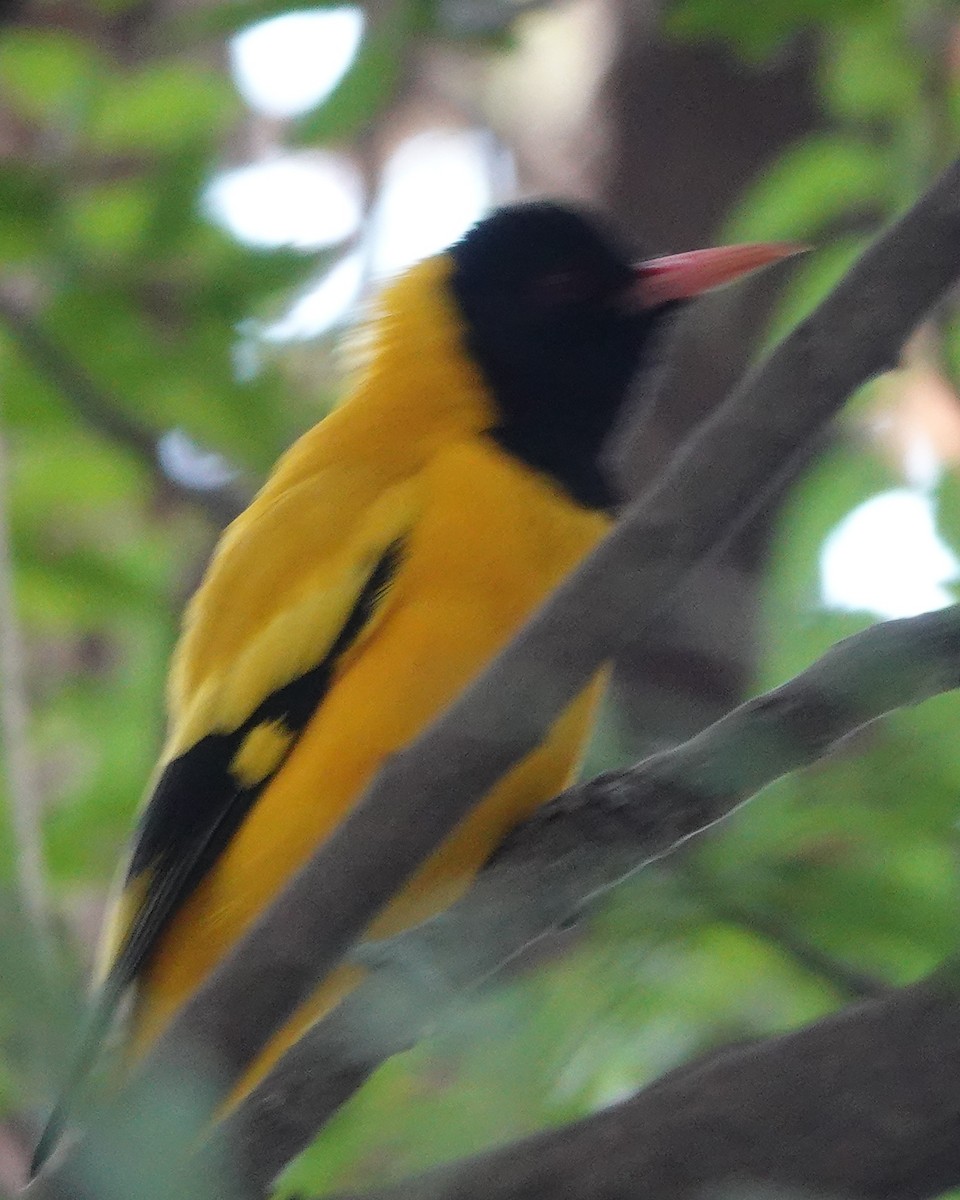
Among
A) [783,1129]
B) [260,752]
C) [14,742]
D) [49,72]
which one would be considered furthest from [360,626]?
[49,72]

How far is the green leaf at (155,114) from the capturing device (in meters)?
3.53

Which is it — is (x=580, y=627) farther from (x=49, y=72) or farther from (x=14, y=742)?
(x=49, y=72)

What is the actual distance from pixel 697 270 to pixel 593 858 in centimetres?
153

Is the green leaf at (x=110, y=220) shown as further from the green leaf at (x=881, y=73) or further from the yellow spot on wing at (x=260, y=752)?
the green leaf at (x=881, y=73)

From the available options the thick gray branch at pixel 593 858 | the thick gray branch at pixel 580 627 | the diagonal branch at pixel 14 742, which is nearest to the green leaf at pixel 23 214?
the diagonal branch at pixel 14 742

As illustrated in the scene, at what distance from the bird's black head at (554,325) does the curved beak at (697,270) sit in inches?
0.9

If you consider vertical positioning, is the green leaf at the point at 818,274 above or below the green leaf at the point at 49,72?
below

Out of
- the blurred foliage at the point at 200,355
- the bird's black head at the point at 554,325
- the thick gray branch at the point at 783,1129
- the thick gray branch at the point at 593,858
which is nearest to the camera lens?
the thick gray branch at the point at 593,858

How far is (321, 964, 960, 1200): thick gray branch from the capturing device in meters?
1.62

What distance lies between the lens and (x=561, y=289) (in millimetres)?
3348

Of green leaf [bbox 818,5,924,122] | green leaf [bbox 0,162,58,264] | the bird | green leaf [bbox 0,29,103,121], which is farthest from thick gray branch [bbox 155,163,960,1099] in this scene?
green leaf [bbox 0,29,103,121]

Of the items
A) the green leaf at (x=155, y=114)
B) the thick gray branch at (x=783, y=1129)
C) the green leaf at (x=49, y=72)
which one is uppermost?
the green leaf at (x=49, y=72)

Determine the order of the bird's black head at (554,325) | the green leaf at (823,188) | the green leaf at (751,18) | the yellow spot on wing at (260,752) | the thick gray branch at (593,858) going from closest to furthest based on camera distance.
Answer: the thick gray branch at (593,858) → the yellow spot on wing at (260,752) → the green leaf at (751,18) → the bird's black head at (554,325) → the green leaf at (823,188)

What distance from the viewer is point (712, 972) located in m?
2.33
